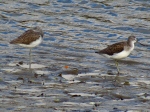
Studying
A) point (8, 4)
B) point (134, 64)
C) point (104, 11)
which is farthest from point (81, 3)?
point (134, 64)

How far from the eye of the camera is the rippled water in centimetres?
1262

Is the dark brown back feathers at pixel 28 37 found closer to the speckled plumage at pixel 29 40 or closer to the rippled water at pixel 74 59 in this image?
the speckled plumage at pixel 29 40

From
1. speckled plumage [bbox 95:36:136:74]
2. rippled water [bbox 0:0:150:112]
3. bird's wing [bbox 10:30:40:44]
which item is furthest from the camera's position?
bird's wing [bbox 10:30:40:44]

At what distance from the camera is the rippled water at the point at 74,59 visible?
12.6 metres

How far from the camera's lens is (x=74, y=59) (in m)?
17.5

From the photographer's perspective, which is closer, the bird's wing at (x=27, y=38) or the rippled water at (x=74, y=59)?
the rippled water at (x=74, y=59)

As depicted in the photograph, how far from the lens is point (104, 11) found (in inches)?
968

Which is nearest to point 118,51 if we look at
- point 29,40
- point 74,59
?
point 74,59

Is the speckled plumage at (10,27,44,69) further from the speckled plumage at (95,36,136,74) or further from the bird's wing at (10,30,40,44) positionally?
the speckled plumage at (95,36,136,74)

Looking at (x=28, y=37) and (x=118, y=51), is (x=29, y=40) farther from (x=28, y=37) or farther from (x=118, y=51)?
(x=118, y=51)

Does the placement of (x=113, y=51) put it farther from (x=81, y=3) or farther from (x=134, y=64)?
(x=81, y=3)

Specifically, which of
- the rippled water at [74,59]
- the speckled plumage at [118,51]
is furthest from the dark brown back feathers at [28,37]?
the speckled plumage at [118,51]

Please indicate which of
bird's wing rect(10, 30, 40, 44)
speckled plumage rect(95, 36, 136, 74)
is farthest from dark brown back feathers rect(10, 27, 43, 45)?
speckled plumage rect(95, 36, 136, 74)

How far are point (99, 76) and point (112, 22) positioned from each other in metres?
7.94
